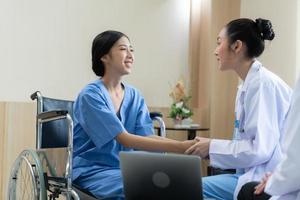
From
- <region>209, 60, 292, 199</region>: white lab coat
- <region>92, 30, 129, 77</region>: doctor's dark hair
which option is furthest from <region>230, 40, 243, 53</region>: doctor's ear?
<region>92, 30, 129, 77</region>: doctor's dark hair

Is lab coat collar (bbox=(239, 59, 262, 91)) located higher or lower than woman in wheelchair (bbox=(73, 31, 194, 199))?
higher

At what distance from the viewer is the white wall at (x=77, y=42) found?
262 cm

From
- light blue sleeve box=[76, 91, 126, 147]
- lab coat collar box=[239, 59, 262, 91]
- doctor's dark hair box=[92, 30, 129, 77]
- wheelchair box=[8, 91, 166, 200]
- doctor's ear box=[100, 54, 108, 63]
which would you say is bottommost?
wheelchair box=[8, 91, 166, 200]

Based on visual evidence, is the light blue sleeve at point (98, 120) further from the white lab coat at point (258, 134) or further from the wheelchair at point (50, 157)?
the white lab coat at point (258, 134)

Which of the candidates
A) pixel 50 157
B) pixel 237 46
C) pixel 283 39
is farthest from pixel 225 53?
pixel 283 39

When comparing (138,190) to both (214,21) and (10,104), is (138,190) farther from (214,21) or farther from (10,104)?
(214,21)

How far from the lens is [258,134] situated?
Result: 4.64ft

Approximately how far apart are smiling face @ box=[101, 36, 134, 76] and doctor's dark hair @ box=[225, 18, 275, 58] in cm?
47

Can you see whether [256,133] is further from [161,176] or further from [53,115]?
[53,115]

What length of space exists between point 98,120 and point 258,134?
0.62 m

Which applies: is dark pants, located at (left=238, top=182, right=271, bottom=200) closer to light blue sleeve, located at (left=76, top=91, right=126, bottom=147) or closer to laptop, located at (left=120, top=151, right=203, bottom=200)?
laptop, located at (left=120, top=151, right=203, bottom=200)

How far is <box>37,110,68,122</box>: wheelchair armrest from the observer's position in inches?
59.1

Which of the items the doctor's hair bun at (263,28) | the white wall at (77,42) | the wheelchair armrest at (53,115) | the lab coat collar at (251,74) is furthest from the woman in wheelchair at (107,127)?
the white wall at (77,42)

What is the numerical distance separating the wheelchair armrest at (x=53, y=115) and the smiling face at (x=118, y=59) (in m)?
0.36
